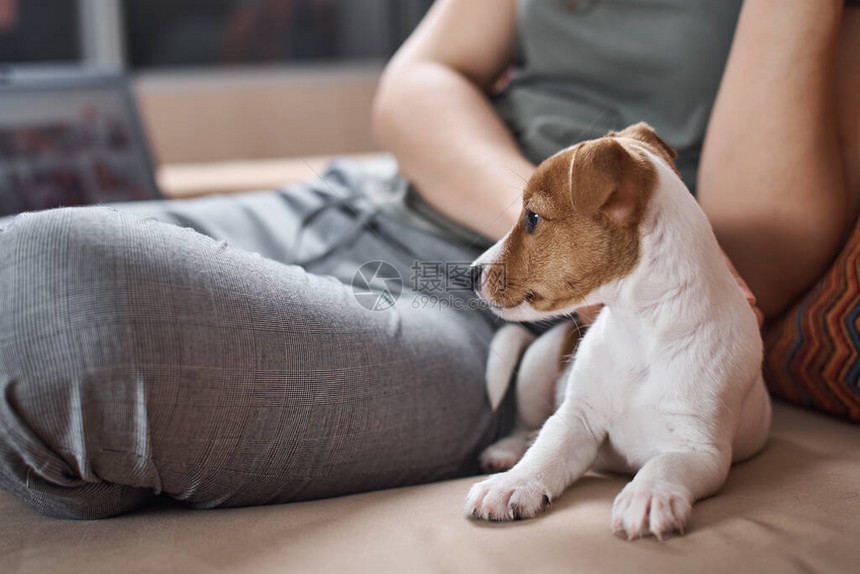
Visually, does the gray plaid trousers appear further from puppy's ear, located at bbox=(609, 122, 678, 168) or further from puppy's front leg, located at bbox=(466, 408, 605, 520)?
puppy's ear, located at bbox=(609, 122, 678, 168)

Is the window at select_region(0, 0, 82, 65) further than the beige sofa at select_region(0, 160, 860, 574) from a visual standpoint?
Yes

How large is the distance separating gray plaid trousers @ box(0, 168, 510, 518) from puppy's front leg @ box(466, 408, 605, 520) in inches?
5.9

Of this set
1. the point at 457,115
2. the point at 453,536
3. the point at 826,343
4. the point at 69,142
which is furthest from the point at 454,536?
the point at 69,142

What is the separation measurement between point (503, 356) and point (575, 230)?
0.92 feet

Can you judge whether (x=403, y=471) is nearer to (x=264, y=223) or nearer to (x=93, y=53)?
(x=264, y=223)

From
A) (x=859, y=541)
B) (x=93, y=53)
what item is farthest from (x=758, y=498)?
(x=93, y=53)

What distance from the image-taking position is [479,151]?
1114 millimetres

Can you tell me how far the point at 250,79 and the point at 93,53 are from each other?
570 millimetres

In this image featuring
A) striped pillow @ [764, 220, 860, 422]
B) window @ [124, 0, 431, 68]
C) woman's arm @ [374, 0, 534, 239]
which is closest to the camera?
striped pillow @ [764, 220, 860, 422]

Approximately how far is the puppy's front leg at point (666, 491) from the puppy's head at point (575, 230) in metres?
0.17

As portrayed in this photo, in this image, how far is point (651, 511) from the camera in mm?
701

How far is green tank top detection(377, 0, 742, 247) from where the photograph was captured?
3.34ft

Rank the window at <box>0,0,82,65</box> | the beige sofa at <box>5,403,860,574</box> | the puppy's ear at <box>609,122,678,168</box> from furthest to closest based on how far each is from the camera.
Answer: the window at <box>0,0,82,65</box>, the puppy's ear at <box>609,122,678,168</box>, the beige sofa at <box>5,403,860,574</box>

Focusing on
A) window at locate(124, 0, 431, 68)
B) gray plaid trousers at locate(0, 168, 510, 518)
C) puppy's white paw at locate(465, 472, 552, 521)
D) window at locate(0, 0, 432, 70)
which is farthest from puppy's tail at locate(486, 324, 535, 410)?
window at locate(124, 0, 431, 68)
